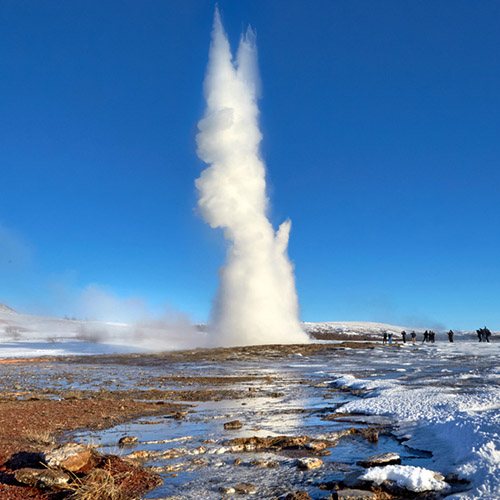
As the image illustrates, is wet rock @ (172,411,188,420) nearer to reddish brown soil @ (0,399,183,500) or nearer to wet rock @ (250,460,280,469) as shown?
reddish brown soil @ (0,399,183,500)

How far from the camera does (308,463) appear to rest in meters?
6.98

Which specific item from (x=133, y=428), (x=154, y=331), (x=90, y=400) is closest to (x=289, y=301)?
(x=154, y=331)

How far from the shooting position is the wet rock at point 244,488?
5996 millimetres

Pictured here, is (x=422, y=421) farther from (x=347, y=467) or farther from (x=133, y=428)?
(x=133, y=428)

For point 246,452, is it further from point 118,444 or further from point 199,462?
point 118,444

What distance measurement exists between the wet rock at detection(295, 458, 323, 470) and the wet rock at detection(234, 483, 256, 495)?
1.05 metres

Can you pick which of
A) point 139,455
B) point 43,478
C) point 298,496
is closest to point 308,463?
point 298,496

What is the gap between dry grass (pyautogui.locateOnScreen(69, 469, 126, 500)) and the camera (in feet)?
18.4

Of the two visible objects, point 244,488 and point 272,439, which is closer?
point 244,488

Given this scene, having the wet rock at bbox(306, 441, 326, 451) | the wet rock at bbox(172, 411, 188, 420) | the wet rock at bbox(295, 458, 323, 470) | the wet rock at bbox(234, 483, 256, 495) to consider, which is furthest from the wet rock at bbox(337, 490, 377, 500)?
the wet rock at bbox(172, 411, 188, 420)

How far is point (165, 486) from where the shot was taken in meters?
6.42

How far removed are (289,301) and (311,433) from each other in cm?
4906

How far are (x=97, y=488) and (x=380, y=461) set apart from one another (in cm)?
399

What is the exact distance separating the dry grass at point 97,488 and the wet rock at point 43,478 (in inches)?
8.3
